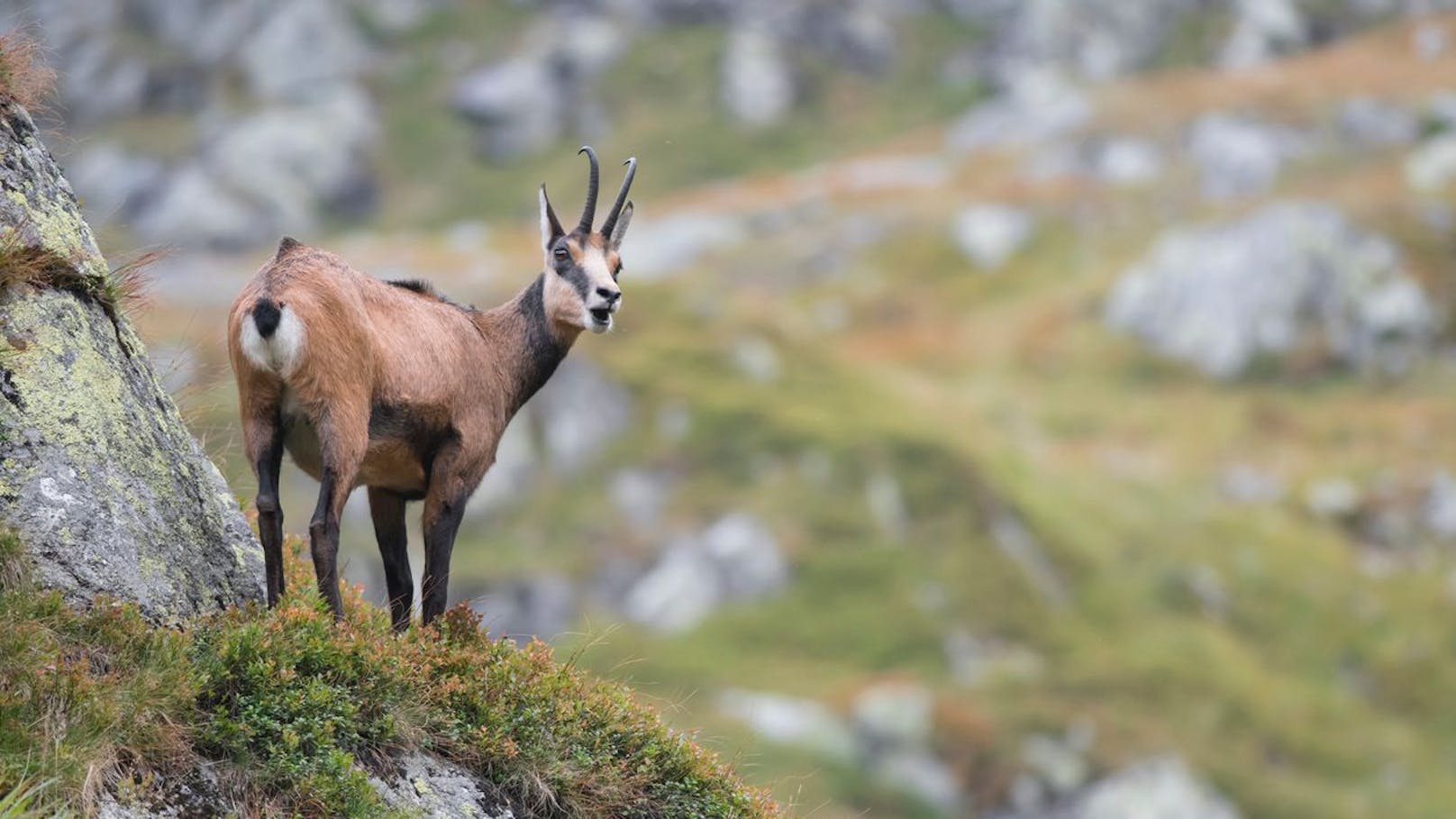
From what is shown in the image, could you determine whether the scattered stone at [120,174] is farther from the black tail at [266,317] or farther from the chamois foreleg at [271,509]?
the black tail at [266,317]

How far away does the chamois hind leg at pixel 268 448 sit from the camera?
12.8 metres

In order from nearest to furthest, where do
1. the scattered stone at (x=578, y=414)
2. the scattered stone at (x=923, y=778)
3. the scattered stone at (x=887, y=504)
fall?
the scattered stone at (x=923, y=778) < the scattered stone at (x=887, y=504) < the scattered stone at (x=578, y=414)

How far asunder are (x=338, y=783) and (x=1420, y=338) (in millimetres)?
98650

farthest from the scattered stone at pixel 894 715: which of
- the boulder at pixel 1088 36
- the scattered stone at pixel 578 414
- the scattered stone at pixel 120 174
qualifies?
the boulder at pixel 1088 36

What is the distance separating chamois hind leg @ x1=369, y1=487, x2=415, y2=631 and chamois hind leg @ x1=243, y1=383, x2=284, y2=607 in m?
1.90

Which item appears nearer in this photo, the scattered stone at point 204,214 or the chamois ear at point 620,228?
the chamois ear at point 620,228

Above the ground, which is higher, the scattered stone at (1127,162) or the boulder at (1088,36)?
the boulder at (1088,36)

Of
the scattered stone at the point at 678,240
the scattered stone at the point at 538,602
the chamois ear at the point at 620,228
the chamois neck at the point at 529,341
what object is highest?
the scattered stone at the point at 678,240

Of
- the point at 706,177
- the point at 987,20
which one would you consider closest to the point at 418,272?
the point at 706,177

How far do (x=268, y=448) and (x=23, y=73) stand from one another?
386cm

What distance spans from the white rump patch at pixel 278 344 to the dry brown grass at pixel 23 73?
2950 millimetres

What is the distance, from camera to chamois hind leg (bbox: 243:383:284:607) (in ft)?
41.9

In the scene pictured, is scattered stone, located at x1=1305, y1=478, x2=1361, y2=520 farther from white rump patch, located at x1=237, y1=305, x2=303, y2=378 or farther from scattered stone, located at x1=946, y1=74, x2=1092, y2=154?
white rump patch, located at x1=237, y1=305, x2=303, y2=378

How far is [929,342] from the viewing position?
104938mm
